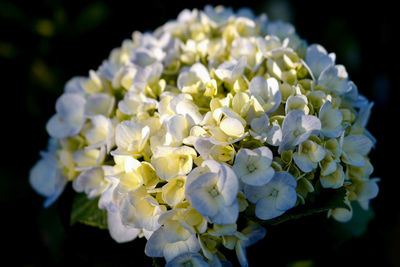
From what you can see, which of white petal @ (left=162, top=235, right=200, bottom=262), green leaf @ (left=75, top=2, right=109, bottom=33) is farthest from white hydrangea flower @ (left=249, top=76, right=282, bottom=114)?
green leaf @ (left=75, top=2, right=109, bottom=33)

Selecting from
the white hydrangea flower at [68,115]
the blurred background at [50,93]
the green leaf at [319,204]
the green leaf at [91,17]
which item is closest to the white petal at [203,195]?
the green leaf at [319,204]

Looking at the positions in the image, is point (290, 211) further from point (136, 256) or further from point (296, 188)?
point (136, 256)

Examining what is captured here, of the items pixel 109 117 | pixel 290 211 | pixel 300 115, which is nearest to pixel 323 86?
pixel 300 115

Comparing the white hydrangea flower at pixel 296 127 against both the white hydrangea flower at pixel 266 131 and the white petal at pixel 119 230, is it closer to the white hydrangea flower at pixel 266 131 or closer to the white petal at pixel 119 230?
the white hydrangea flower at pixel 266 131

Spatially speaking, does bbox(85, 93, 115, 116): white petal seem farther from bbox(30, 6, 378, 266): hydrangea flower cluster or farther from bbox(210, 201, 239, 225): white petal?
bbox(210, 201, 239, 225): white petal

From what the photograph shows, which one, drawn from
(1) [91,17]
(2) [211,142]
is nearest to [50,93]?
(1) [91,17]

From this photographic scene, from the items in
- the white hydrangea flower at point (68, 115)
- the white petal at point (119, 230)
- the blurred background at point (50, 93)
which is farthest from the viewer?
the blurred background at point (50, 93)
